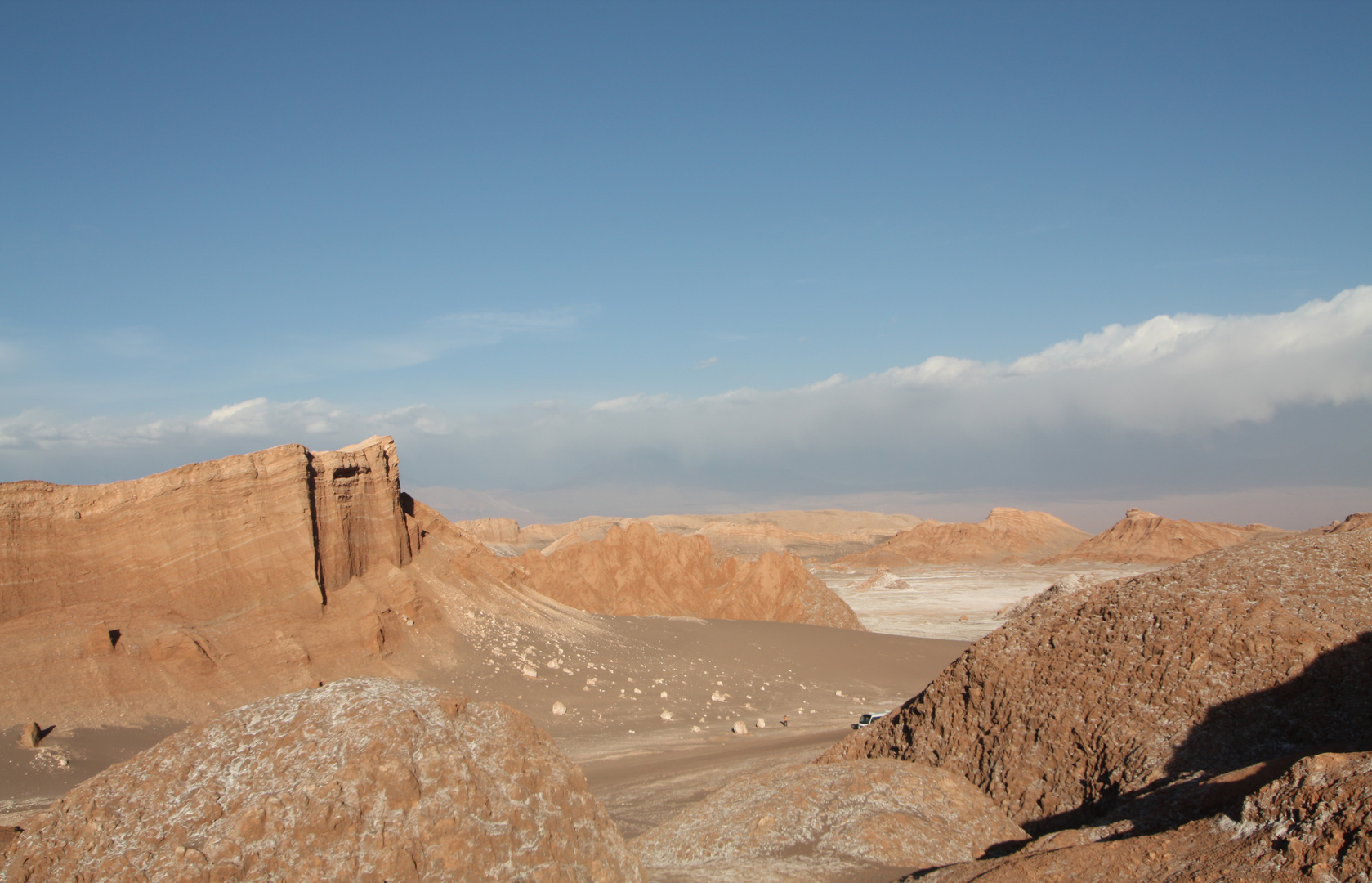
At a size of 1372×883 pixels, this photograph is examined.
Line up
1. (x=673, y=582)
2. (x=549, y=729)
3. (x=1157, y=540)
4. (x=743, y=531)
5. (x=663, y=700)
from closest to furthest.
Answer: (x=549, y=729) < (x=663, y=700) < (x=673, y=582) < (x=1157, y=540) < (x=743, y=531)

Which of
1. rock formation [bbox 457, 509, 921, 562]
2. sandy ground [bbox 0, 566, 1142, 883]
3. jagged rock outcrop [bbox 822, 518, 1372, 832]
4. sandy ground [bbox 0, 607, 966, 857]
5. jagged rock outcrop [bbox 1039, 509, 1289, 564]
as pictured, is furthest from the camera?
rock formation [bbox 457, 509, 921, 562]

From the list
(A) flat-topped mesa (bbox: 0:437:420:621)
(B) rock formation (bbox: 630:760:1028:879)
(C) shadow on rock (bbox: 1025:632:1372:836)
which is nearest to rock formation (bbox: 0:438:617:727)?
(A) flat-topped mesa (bbox: 0:437:420:621)

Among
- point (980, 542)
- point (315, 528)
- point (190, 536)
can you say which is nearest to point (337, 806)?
point (190, 536)

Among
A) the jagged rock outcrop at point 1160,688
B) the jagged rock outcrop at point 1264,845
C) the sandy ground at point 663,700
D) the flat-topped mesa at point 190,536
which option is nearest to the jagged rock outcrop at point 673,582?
the sandy ground at point 663,700

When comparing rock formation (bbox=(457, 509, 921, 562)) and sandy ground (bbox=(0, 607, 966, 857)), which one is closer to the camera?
sandy ground (bbox=(0, 607, 966, 857))

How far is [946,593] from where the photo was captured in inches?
2356

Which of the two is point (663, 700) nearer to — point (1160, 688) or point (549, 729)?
point (549, 729)

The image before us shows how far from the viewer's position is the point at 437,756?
14.1ft

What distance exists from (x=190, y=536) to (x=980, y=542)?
91064mm

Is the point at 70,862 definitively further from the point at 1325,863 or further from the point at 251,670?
the point at 251,670

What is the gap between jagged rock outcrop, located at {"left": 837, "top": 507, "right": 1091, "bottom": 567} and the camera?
8919 centimetres

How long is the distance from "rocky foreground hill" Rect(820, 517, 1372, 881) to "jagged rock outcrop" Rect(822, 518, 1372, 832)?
0.5 inches

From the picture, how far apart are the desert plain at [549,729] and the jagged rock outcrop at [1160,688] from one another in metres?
0.02

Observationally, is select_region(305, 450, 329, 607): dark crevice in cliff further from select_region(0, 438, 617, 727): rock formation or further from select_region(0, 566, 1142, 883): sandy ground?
select_region(0, 566, 1142, 883): sandy ground
